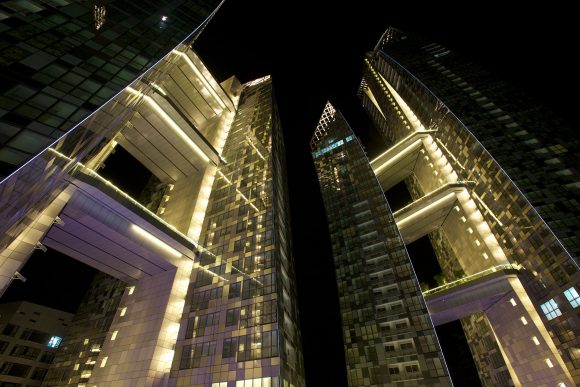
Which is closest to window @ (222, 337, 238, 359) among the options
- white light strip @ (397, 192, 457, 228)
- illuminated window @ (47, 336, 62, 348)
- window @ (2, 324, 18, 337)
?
white light strip @ (397, 192, 457, 228)

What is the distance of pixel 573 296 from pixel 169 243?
2054 inches

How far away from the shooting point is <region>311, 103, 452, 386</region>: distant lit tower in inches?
1757

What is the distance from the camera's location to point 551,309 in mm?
39875

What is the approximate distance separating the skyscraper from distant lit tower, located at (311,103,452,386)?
46.5 ft

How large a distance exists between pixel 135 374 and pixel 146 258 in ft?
50.0

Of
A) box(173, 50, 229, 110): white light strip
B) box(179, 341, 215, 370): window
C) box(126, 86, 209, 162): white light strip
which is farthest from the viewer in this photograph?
box(173, 50, 229, 110): white light strip

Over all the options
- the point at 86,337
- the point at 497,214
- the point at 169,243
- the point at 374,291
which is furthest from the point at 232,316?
the point at 497,214

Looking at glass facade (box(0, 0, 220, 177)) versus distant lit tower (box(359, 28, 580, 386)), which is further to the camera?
distant lit tower (box(359, 28, 580, 386))

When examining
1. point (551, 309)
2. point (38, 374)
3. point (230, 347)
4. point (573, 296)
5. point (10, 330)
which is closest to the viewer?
point (230, 347)

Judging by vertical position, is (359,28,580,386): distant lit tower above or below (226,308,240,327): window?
above

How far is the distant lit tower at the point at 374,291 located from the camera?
44.6 m

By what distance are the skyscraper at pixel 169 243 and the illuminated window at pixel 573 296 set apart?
109 ft

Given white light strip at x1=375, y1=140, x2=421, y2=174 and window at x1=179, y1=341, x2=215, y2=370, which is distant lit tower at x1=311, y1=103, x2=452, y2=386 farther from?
window at x1=179, y1=341, x2=215, y2=370

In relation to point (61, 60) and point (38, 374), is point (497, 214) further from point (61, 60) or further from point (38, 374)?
point (38, 374)
